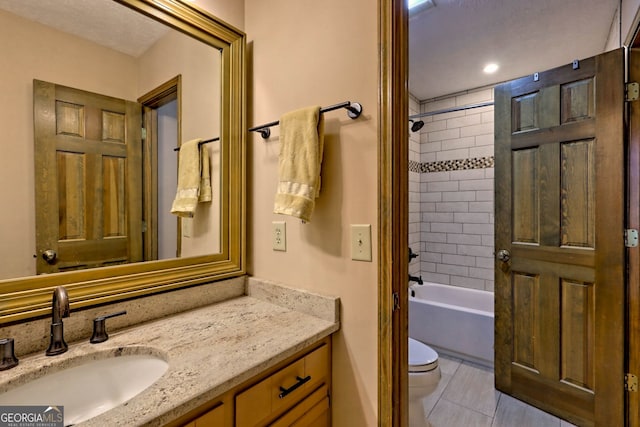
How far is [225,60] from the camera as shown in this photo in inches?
54.1

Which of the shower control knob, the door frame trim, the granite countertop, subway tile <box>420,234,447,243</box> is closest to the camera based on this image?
the granite countertop

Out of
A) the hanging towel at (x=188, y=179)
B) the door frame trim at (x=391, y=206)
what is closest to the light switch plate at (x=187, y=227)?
the hanging towel at (x=188, y=179)

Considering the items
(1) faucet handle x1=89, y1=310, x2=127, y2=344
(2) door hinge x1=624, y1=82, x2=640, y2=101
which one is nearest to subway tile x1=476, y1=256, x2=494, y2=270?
(2) door hinge x1=624, y1=82, x2=640, y2=101

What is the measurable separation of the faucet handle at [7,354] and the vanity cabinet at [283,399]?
49 centimetres

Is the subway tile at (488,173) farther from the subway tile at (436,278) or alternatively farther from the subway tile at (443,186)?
the subway tile at (436,278)

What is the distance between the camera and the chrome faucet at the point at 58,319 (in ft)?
2.65

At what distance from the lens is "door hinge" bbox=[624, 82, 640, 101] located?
58.2 inches

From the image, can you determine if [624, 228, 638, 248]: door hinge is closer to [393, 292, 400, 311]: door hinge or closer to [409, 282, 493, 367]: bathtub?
[409, 282, 493, 367]: bathtub

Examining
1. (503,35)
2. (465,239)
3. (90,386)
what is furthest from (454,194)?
(90,386)

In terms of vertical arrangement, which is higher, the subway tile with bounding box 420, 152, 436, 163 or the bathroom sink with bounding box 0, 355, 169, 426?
the subway tile with bounding box 420, 152, 436, 163

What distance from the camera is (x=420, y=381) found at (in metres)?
1.57

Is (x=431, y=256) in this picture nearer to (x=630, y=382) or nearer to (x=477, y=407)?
(x=477, y=407)

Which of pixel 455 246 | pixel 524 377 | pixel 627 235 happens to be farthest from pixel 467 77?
pixel 524 377

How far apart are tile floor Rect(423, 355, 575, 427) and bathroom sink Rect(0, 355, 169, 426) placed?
1636 millimetres
